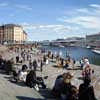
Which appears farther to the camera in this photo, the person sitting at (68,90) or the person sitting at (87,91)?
the person sitting at (68,90)

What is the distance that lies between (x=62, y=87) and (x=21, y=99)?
6.17ft

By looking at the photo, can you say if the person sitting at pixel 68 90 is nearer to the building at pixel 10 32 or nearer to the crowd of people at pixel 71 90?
the crowd of people at pixel 71 90

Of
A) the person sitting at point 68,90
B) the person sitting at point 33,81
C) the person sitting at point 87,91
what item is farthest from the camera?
the person sitting at point 33,81

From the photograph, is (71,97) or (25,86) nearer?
(71,97)

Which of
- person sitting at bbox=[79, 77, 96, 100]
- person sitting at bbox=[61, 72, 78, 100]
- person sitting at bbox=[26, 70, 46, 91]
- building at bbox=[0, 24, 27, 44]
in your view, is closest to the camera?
person sitting at bbox=[79, 77, 96, 100]

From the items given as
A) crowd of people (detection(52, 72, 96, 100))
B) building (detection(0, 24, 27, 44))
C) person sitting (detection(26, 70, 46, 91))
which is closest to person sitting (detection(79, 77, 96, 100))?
crowd of people (detection(52, 72, 96, 100))

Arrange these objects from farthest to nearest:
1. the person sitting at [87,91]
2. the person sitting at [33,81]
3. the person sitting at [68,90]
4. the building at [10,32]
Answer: the building at [10,32] < the person sitting at [33,81] < the person sitting at [68,90] < the person sitting at [87,91]

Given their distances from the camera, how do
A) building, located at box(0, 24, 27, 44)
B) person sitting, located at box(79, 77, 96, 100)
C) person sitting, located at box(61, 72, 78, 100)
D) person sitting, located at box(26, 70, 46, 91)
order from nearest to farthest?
1. person sitting, located at box(79, 77, 96, 100)
2. person sitting, located at box(61, 72, 78, 100)
3. person sitting, located at box(26, 70, 46, 91)
4. building, located at box(0, 24, 27, 44)

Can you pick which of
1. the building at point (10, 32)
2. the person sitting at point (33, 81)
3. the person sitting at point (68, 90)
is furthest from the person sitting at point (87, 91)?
the building at point (10, 32)

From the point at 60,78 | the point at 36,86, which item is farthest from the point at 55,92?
the point at 36,86

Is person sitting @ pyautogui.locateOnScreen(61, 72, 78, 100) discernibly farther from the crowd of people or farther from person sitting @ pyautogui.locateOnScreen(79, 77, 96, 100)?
person sitting @ pyautogui.locateOnScreen(79, 77, 96, 100)

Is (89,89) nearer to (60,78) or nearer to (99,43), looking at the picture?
(60,78)

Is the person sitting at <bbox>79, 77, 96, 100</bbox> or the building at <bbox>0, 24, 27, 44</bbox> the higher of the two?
the building at <bbox>0, 24, 27, 44</bbox>

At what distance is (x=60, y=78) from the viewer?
559 inches
